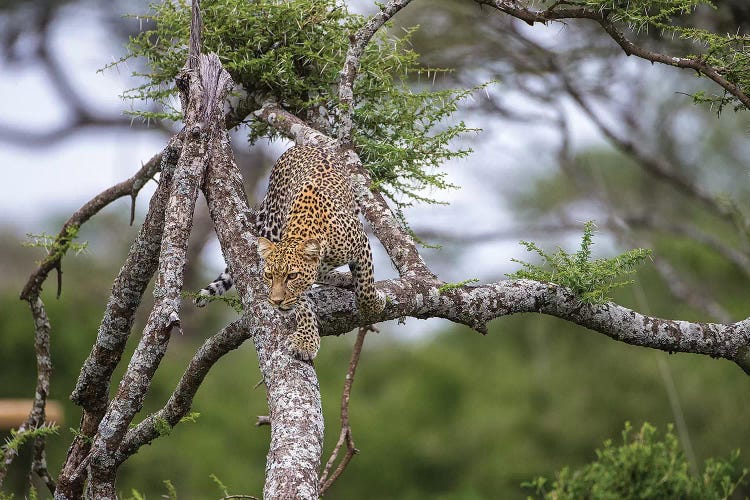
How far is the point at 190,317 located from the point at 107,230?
2.66 meters

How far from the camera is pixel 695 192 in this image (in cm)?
1470

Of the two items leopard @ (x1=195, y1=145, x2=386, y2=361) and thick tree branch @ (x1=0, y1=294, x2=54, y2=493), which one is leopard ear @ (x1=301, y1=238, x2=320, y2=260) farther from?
thick tree branch @ (x1=0, y1=294, x2=54, y2=493)

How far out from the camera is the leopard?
550cm

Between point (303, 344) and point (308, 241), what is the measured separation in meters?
0.77

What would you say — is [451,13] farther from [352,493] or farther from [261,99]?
[352,493]

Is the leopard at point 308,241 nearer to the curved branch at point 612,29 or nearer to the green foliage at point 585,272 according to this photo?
the green foliage at point 585,272

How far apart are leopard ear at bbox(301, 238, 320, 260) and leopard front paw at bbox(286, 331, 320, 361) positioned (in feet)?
1.92

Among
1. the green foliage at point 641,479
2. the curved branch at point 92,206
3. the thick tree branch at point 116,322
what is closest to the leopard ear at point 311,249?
the thick tree branch at point 116,322

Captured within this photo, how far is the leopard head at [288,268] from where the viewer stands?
5.48 metres

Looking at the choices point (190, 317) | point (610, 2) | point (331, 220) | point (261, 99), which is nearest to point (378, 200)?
point (331, 220)

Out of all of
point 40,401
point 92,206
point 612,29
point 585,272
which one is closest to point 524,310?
point 585,272

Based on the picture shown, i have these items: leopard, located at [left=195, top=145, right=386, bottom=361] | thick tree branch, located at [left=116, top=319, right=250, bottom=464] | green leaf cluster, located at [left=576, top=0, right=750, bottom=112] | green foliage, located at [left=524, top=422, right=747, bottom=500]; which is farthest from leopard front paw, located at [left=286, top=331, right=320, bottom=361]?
green foliage, located at [left=524, top=422, right=747, bottom=500]

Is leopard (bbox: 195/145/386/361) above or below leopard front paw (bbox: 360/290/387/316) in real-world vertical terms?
above

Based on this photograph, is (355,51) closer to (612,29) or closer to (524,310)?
(612,29)
